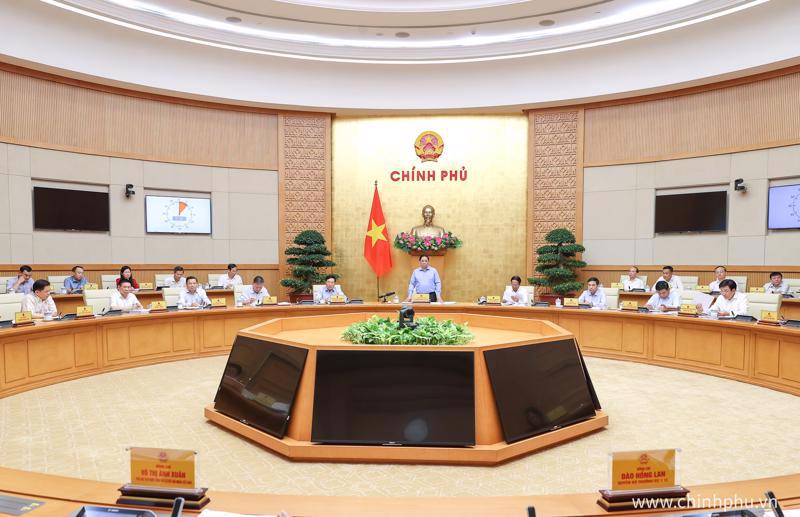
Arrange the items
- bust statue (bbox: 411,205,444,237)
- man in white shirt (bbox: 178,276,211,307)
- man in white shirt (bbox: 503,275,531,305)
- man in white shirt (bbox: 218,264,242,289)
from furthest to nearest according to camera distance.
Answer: bust statue (bbox: 411,205,444,237) → man in white shirt (bbox: 218,264,242,289) → man in white shirt (bbox: 503,275,531,305) → man in white shirt (bbox: 178,276,211,307)

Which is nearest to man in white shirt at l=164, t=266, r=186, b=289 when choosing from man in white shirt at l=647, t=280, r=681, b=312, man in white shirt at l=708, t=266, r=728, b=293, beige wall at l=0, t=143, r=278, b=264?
beige wall at l=0, t=143, r=278, b=264

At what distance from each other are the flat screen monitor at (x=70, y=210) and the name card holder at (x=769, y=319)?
9987 mm

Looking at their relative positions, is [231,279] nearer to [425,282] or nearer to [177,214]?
[177,214]

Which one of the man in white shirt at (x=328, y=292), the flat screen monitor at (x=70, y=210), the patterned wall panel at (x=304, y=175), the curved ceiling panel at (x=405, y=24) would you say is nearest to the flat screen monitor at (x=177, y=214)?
the flat screen monitor at (x=70, y=210)

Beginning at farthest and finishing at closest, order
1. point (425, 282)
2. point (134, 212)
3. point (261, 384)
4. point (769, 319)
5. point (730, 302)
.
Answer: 1. point (134, 212)
2. point (425, 282)
3. point (730, 302)
4. point (769, 319)
5. point (261, 384)

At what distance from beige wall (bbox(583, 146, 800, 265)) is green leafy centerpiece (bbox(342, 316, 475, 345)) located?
6.79m

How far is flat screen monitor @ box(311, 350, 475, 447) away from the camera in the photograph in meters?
3.30

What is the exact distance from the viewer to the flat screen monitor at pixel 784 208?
7.76 metres

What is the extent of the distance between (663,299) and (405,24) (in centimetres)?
634

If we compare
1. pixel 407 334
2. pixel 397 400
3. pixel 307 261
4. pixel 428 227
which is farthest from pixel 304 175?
pixel 397 400

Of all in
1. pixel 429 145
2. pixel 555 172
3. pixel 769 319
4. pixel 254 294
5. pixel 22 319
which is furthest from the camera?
pixel 429 145

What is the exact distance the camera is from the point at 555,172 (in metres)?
10.0

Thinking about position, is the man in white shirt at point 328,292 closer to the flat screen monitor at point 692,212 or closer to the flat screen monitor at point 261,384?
the flat screen monitor at point 261,384

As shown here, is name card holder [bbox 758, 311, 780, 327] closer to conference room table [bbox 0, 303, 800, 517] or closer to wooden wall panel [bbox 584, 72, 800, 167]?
conference room table [bbox 0, 303, 800, 517]
